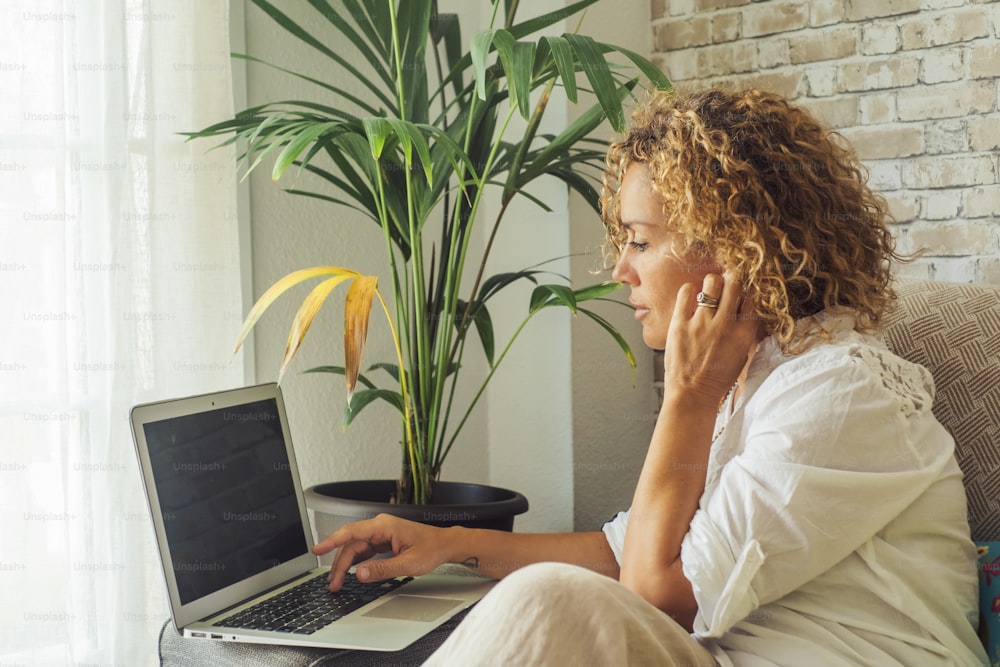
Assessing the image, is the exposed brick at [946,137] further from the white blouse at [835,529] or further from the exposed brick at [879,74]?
the white blouse at [835,529]

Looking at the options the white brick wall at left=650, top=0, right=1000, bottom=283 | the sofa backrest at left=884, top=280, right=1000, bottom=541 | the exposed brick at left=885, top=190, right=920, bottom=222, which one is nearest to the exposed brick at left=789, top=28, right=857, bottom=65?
the white brick wall at left=650, top=0, right=1000, bottom=283

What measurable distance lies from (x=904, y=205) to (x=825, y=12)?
1.61 feet

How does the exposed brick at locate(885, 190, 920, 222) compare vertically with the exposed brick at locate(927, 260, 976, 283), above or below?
above

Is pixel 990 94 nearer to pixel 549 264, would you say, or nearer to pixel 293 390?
pixel 549 264

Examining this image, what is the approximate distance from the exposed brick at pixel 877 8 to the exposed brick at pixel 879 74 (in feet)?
0.32

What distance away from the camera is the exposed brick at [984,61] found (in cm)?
196

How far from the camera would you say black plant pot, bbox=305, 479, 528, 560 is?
1.68 meters

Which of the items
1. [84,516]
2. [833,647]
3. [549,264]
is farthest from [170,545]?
[549,264]

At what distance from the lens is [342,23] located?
5.66 ft

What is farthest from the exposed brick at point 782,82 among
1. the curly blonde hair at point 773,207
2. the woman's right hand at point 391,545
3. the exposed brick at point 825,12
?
the woman's right hand at point 391,545

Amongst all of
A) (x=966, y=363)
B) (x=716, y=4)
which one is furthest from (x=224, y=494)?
(x=716, y=4)

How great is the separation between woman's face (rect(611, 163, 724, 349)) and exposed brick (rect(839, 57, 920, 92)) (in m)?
1.01

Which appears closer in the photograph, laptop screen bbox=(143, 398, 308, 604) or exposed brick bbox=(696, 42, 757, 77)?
laptop screen bbox=(143, 398, 308, 604)

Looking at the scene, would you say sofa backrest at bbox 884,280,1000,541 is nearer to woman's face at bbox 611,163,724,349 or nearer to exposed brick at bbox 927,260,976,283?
woman's face at bbox 611,163,724,349
